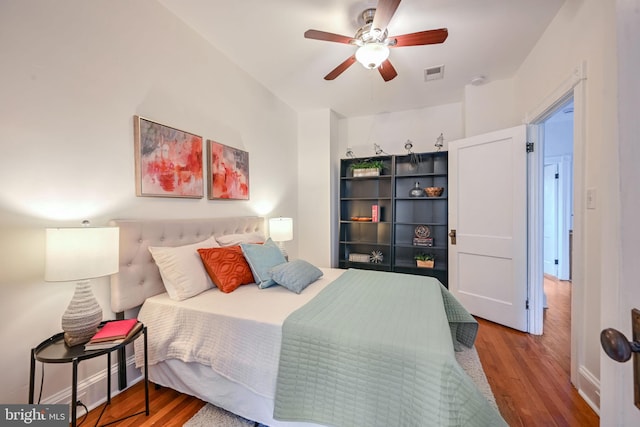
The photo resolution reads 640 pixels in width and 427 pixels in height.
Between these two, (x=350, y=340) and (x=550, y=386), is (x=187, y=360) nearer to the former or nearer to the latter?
(x=350, y=340)

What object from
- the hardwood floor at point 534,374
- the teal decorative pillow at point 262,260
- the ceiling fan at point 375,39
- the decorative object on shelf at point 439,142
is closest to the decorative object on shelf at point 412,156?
the decorative object on shelf at point 439,142

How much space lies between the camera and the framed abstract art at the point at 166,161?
1.79 meters

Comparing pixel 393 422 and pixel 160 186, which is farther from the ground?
pixel 160 186

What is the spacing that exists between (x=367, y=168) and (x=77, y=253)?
10.7 ft

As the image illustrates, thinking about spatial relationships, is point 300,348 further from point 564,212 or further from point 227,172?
point 564,212

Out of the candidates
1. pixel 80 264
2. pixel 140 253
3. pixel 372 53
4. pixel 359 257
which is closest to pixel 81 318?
pixel 80 264

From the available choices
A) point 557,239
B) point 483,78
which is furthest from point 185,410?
point 557,239

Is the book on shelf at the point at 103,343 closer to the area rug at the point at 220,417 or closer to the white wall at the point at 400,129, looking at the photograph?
the area rug at the point at 220,417

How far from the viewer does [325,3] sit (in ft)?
6.00

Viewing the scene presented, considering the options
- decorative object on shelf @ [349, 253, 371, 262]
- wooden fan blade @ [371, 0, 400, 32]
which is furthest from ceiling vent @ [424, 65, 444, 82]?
decorative object on shelf @ [349, 253, 371, 262]

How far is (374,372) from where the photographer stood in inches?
44.1

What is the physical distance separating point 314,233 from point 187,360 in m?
2.45

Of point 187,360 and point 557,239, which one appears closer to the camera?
point 187,360

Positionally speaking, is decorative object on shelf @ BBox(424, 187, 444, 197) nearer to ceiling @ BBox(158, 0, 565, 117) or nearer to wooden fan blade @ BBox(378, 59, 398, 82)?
ceiling @ BBox(158, 0, 565, 117)
